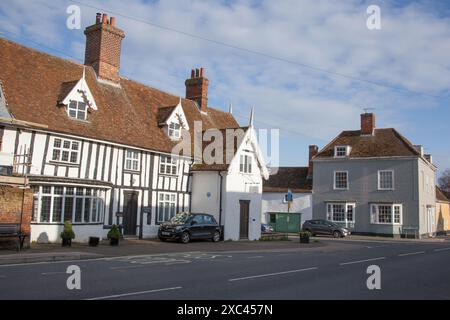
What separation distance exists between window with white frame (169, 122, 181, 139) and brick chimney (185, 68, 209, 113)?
6.13 meters

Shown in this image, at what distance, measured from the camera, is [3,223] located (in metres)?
17.4

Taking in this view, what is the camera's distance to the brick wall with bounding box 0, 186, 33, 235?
1764 cm

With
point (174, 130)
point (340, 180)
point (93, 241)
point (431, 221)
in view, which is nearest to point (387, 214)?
point (340, 180)

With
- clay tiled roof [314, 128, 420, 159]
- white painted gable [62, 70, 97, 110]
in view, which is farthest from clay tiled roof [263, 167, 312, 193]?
white painted gable [62, 70, 97, 110]

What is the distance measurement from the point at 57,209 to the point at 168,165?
311 inches

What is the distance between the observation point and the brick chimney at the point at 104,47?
27438mm

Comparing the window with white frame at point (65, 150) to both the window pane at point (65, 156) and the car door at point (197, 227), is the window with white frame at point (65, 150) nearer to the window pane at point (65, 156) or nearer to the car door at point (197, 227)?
the window pane at point (65, 156)

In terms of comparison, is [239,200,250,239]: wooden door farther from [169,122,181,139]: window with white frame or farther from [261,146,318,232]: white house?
[261,146,318,232]: white house

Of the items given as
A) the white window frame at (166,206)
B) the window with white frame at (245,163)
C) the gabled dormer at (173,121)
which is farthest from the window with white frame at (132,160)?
the window with white frame at (245,163)

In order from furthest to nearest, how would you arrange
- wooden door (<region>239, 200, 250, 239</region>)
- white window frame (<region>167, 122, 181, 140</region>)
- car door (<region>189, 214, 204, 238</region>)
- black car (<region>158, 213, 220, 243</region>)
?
wooden door (<region>239, 200, 250, 239</region>)
white window frame (<region>167, 122, 181, 140</region>)
car door (<region>189, 214, 204, 238</region>)
black car (<region>158, 213, 220, 243</region>)

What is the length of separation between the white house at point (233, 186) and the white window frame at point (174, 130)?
2.01 m

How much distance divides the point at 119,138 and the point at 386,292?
1683cm

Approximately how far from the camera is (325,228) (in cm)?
4012
